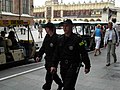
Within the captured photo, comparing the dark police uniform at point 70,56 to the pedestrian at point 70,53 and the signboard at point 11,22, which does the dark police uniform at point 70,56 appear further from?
the signboard at point 11,22

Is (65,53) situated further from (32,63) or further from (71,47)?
(32,63)

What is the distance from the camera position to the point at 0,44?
9.62 metres

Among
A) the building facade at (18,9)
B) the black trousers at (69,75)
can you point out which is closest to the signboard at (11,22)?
the black trousers at (69,75)

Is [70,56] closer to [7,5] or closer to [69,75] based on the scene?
[69,75]

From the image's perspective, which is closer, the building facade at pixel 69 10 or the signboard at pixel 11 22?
the signboard at pixel 11 22

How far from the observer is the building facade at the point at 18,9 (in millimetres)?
39812

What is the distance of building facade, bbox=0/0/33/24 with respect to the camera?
39.8m

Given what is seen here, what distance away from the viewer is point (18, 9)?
42.6 m

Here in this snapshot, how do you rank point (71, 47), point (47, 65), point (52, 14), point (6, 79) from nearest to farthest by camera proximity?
point (71, 47) < point (47, 65) < point (6, 79) < point (52, 14)

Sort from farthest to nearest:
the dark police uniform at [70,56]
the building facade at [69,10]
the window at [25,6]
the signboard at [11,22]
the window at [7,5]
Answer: the building facade at [69,10]
the window at [25,6]
the window at [7,5]
the signboard at [11,22]
the dark police uniform at [70,56]

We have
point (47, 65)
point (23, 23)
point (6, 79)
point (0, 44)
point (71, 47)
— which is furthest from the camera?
point (23, 23)

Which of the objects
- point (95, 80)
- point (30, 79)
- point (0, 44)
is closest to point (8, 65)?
Answer: point (0, 44)

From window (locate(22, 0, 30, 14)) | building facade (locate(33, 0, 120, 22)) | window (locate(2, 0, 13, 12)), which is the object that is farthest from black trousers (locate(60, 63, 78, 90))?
building facade (locate(33, 0, 120, 22))

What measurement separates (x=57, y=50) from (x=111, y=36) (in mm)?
5331
